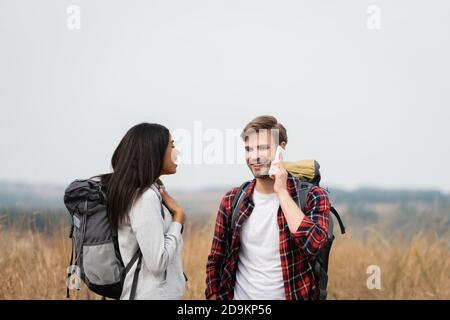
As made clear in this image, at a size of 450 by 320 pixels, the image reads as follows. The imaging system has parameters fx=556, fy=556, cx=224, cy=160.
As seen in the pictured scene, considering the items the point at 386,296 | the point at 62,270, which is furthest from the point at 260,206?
the point at 386,296

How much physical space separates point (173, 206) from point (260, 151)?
623 millimetres

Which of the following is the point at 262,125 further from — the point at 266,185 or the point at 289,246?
the point at 289,246

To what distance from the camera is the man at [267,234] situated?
319cm

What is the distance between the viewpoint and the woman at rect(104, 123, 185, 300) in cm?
306

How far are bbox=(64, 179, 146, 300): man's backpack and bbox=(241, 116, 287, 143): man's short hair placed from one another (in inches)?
37.0

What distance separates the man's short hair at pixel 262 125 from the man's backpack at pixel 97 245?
94cm

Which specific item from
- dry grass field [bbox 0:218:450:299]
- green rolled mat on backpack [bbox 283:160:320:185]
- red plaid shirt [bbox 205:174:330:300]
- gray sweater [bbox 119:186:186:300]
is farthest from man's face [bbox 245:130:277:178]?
dry grass field [bbox 0:218:450:299]

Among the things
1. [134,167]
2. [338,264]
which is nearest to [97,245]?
[134,167]

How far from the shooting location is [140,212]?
3.07 meters

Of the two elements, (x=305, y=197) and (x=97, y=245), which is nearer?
(x=97, y=245)

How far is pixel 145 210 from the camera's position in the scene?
10.1ft

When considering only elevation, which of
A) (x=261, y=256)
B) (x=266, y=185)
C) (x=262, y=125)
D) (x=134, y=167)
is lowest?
(x=261, y=256)

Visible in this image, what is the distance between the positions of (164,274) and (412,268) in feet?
18.2

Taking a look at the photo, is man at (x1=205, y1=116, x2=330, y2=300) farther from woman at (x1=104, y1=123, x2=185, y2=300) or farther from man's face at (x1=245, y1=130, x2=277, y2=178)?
woman at (x1=104, y1=123, x2=185, y2=300)
